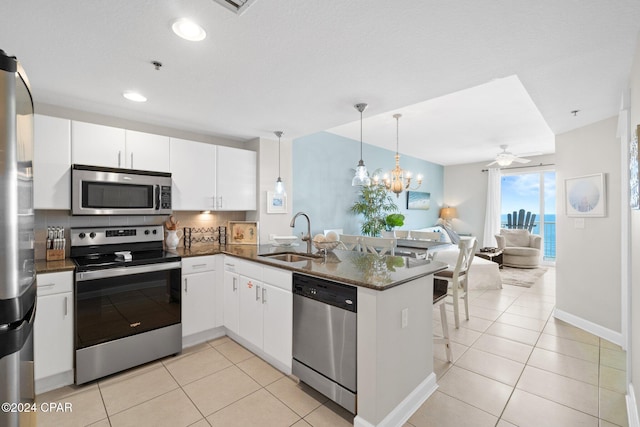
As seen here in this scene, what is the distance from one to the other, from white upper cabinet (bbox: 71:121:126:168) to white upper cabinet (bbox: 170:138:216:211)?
472 mm

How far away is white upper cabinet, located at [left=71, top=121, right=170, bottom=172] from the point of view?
257 centimetres

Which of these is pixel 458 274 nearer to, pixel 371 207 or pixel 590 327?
pixel 590 327

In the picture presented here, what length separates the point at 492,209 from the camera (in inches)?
314

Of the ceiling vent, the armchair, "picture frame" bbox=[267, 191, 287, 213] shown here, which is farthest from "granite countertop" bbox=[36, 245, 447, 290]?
the armchair

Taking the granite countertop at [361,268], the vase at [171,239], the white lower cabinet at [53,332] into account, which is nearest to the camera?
the granite countertop at [361,268]

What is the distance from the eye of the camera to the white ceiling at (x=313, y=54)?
1448 mm

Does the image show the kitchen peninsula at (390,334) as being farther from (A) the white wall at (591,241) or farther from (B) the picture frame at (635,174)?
(A) the white wall at (591,241)

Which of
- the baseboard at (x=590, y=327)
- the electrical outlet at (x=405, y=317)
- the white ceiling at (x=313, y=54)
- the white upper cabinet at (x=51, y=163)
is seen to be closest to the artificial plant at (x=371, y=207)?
the white ceiling at (x=313, y=54)

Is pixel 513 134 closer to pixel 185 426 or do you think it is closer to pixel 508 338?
pixel 508 338

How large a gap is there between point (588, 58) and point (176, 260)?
3.58 meters

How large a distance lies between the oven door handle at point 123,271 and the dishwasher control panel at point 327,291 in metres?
1.31

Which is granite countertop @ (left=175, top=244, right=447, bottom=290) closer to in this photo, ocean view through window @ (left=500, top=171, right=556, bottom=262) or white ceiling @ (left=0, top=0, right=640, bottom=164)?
white ceiling @ (left=0, top=0, right=640, bottom=164)

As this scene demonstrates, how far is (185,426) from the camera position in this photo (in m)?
1.85

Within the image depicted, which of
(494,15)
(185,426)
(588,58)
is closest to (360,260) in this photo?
(185,426)
